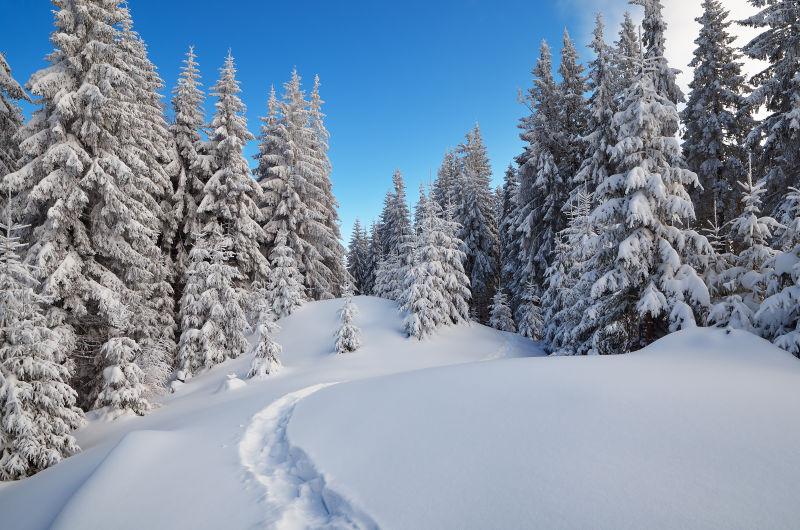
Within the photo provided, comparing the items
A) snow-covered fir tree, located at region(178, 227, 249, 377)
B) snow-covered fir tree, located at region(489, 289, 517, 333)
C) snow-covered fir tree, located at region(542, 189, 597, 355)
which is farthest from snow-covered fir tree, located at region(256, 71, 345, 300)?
snow-covered fir tree, located at region(542, 189, 597, 355)

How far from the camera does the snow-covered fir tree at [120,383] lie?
43.7 feet

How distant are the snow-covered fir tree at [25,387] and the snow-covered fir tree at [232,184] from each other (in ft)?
38.0

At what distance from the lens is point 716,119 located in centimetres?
1967

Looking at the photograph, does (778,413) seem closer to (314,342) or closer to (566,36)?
(314,342)

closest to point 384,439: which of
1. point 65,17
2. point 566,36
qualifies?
point 65,17

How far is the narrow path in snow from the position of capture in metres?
4.47

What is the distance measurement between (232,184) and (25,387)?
14311 millimetres

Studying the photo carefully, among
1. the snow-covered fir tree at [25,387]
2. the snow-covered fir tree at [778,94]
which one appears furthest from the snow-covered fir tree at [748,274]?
the snow-covered fir tree at [25,387]

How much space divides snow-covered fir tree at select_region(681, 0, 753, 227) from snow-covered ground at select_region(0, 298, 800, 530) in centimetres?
1577

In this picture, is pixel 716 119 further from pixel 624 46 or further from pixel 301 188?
pixel 301 188

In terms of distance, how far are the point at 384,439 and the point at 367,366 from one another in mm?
11870

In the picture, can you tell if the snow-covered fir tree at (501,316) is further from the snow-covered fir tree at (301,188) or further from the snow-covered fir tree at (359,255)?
the snow-covered fir tree at (359,255)

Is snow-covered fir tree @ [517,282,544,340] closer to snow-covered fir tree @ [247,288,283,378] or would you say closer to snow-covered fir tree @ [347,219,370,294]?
snow-covered fir tree @ [247,288,283,378]

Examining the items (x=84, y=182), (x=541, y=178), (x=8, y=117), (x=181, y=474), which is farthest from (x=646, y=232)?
(x=8, y=117)
